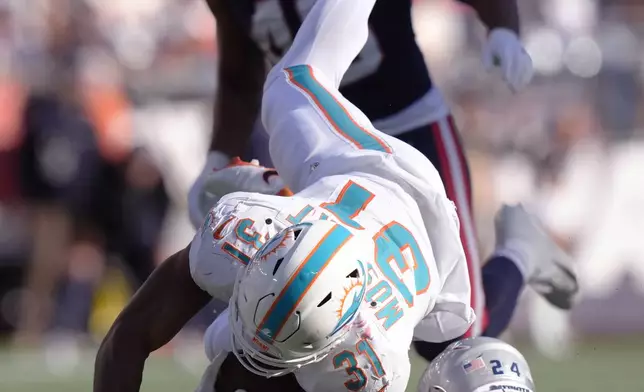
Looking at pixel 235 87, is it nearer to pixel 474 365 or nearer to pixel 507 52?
pixel 507 52

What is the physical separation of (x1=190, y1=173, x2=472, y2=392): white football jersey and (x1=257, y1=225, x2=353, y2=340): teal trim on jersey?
76mm

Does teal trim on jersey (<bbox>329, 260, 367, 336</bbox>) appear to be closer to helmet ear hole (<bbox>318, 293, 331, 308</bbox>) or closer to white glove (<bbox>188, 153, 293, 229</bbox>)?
helmet ear hole (<bbox>318, 293, 331, 308</bbox>)

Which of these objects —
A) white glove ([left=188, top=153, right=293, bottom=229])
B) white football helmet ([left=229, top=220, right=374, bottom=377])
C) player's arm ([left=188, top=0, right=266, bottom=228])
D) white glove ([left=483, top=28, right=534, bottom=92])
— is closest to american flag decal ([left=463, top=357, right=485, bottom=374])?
white football helmet ([left=229, top=220, right=374, bottom=377])

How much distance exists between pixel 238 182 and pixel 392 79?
0.75m

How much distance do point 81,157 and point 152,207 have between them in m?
0.48

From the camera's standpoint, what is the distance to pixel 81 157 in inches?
280

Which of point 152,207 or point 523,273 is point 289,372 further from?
point 152,207

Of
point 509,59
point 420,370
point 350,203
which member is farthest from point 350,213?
point 420,370

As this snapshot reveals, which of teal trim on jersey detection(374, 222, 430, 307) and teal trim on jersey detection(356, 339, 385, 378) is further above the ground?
teal trim on jersey detection(374, 222, 430, 307)

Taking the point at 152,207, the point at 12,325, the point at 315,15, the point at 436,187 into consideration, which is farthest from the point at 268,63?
the point at 12,325

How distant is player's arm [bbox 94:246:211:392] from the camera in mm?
2514

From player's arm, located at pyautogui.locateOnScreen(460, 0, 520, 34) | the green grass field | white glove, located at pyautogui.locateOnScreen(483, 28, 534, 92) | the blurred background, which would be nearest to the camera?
white glove, located at pyautogui.locateOnScreen(483, 28, 534, 92)

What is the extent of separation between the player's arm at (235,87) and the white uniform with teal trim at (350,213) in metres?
0.84

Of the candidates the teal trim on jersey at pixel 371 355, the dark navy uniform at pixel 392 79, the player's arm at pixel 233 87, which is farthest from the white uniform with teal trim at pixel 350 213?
the player's arm at pixel 233 87
